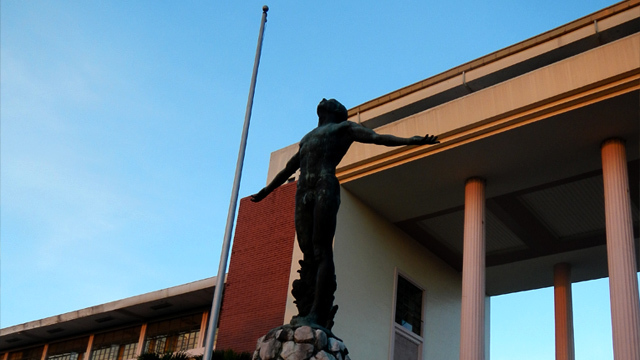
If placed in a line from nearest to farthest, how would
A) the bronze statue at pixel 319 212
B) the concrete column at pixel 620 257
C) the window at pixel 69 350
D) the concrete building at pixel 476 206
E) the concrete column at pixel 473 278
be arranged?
the bronze statue at pixel 319 212 < the concrete column at pixel 620 257 < the concrete building at pixel 476 206 < the concrete column at pixel 473 278 < the window at pixel 69 350

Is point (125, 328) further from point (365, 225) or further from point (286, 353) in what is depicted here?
point (286, 353)

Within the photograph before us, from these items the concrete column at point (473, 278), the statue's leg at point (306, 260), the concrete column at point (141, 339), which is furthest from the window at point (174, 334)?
the statue's leg at point (306, 260)

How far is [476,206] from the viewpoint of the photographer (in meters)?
17.9

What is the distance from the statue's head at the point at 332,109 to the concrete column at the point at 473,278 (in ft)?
31.3

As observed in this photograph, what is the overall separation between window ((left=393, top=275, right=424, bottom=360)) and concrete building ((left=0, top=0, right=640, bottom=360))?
58mm

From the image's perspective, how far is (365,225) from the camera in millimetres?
19984

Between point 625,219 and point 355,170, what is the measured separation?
6798mm

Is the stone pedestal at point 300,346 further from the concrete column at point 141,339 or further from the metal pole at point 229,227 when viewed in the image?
the concrete column at point 141,339

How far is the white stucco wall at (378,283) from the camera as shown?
728 inches

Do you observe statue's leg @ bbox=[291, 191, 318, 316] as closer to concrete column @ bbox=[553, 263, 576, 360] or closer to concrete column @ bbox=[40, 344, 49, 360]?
concrete column @ bbox=[553, 263, 576, 360]

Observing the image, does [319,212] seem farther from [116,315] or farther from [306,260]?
[116,315]

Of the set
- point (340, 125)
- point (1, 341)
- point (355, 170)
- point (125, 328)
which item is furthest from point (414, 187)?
point (1, 341)

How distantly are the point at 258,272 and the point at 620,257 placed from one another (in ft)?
30.1

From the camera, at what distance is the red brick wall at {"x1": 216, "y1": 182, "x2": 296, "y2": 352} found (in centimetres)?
1858
